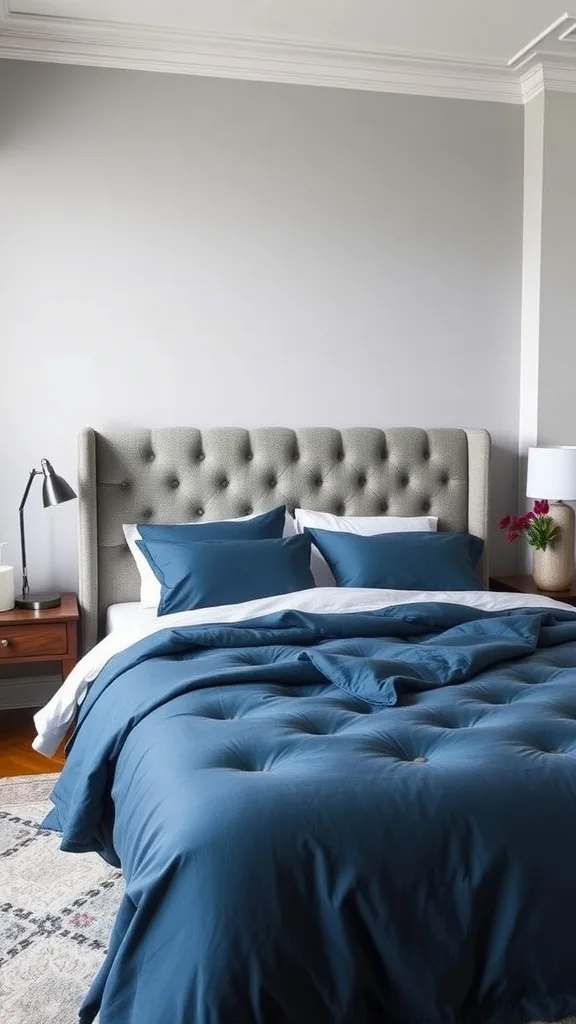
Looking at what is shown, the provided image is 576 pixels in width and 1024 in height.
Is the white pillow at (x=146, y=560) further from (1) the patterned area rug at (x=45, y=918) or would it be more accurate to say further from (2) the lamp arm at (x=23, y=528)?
(1) the patterned area rug at (x=45, y=918)

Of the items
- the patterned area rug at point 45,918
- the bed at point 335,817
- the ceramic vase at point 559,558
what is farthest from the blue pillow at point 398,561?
the patterned area rug at point 45,918

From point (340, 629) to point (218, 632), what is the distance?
14.6 inches

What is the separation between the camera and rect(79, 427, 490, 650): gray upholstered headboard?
13.1 feet

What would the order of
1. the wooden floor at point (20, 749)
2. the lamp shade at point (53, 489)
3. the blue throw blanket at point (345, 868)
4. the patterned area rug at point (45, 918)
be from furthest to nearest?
the lamp shade at point (53, 489), the wooden floor at point (20, 749), the patterned area rug at point (45, 918), the blue throw blanket at point (345, 868)

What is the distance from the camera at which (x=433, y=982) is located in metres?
1.68

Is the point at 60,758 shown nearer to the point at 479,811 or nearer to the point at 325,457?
the point at 325,457

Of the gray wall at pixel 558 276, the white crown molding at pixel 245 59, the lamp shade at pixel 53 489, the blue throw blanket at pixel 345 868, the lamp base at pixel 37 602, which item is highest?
the white crown molding at pixel 245 59

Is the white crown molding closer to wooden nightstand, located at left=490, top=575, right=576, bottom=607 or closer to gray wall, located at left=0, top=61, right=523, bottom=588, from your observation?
gray wall, located at left=0, top=61, right=523, bottom=588

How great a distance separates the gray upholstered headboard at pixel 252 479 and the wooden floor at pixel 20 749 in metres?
0.44

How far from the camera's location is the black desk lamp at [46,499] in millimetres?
3721

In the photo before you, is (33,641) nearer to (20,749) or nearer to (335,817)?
(20,749)

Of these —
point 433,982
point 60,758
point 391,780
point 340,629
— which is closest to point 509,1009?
point 433,982

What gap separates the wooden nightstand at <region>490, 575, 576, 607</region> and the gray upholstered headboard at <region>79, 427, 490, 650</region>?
0.10 meters

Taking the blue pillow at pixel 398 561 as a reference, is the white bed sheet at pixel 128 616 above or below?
below
